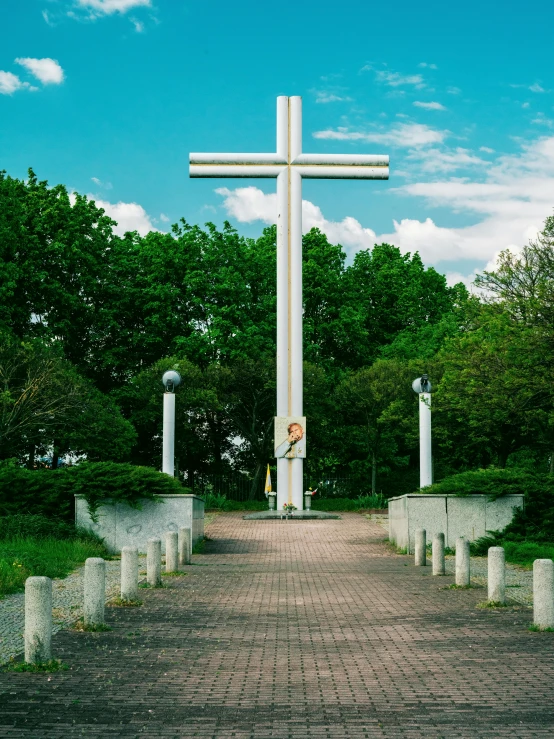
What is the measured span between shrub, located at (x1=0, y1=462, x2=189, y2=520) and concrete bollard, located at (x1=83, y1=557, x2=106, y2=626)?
435 inches

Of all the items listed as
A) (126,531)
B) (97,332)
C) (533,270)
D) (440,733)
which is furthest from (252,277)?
(440,733)

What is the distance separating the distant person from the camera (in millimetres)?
39250

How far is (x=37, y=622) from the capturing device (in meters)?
8.49

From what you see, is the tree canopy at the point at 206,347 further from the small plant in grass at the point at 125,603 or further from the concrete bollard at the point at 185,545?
the small plant in grass at the point at 125,603

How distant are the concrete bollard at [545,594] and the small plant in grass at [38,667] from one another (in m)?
5.12

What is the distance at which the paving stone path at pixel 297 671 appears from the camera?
261 inches

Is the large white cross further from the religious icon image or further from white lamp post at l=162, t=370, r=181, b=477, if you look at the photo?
white lamp post at l=162, t=370, r=181, b=477

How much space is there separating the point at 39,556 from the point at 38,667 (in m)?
9.53

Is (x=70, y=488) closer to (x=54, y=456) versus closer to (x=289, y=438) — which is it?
(x=289, y=438)

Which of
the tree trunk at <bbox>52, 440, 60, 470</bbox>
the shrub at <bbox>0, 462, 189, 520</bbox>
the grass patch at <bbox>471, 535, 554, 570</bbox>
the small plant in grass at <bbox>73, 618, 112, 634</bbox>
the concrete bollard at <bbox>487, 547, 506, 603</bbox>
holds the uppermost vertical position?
the tree trunk at <bbox>52, 440, 60, 470</bbox>

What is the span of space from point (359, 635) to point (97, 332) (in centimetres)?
3968

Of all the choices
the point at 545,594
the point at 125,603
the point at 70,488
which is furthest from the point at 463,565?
the point at 70,488

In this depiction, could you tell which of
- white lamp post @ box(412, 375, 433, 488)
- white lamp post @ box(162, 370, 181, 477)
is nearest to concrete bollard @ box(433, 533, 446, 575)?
white lamp post @ box(412, 375, 433, 488)

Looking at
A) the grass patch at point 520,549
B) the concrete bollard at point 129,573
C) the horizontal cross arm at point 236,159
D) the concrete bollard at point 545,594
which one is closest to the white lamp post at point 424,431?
the grass patch at point 520,549
